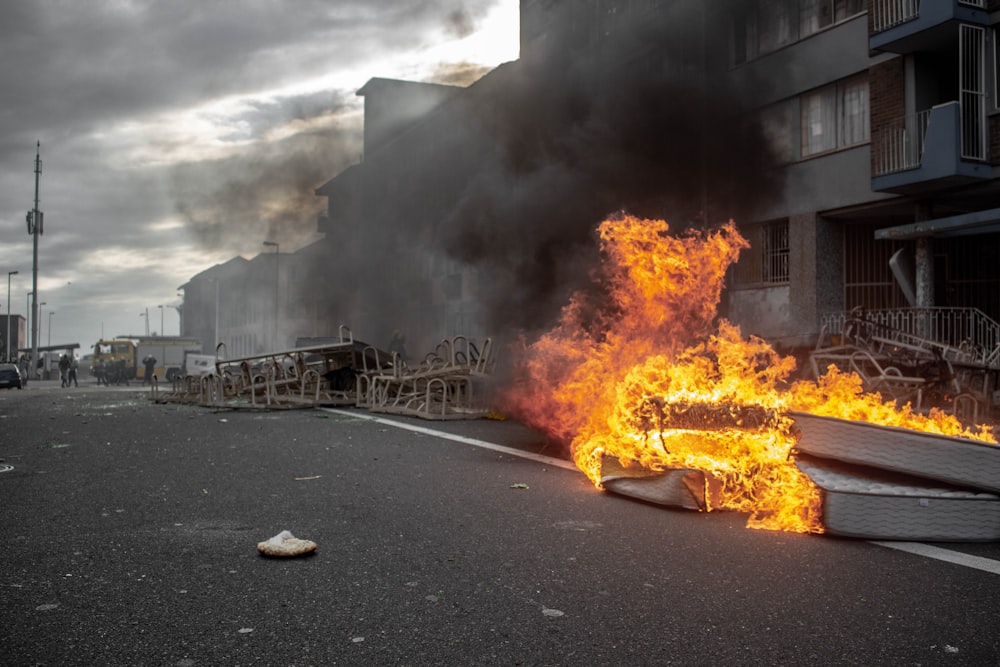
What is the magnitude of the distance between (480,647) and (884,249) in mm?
17246

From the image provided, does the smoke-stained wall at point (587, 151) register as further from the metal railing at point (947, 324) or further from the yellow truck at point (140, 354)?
the yellow truck at point (140, 354)

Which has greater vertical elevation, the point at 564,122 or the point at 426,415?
the point at 564,122

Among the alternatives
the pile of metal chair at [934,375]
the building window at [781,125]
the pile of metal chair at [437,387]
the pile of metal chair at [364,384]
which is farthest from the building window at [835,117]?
the pile of metal chair at [437,387]

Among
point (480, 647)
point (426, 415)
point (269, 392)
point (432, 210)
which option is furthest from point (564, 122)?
point (432, 210)

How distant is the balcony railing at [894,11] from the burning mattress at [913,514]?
13.7 m

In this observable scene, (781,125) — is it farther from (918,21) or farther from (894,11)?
(918,21)

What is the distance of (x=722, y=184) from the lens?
45.8 feet

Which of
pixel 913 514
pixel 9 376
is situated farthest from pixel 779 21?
pixel 9 376

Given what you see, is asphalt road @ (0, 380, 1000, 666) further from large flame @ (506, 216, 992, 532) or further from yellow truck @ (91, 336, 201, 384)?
yellow truck @ (91, 336, 201, 384)

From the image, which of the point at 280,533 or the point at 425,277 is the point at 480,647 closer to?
the point at 280,533

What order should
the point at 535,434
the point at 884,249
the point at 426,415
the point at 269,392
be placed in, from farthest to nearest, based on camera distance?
the point at 884,249 → the point at 269,392 → the point at 426,415 → the point at 535,434

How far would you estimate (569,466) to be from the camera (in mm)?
7305

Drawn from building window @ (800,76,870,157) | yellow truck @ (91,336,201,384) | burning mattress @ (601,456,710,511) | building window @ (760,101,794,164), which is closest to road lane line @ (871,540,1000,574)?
burning mattress @ (601,456,710,511)

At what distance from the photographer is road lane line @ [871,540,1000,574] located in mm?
3971
